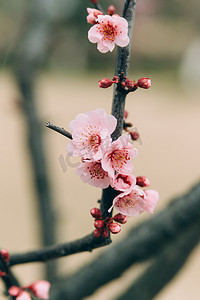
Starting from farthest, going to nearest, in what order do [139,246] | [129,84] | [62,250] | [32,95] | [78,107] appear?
[78,107], [32,95], [139,246], [62,250], [129,84]

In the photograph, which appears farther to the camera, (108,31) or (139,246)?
(139,246)

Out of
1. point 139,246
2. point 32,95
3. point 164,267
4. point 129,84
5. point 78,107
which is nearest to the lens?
point 129,84

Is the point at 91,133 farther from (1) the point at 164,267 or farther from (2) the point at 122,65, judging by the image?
(1) the point at 164,267

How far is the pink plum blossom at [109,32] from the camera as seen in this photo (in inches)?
18.9

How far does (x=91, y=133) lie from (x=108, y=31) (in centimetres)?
15

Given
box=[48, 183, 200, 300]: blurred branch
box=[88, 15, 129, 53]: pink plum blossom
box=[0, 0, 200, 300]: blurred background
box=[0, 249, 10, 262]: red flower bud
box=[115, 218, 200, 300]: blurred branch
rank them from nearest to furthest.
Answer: box=[88, 15, 129, 53]: pink plum blossom
box=[0, 249, 10, 262]: red flower bud
box=[48, 183, 200, 300]: blurred branch
box=[115, 218, 200, 300]: blurred branch
box=[0, 0, 200, 300]: blurred background

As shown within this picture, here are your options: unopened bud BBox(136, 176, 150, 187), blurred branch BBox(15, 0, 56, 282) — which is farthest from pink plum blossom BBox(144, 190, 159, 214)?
blurred branch BBox(15, 0, 56, 282)

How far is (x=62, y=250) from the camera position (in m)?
0.61

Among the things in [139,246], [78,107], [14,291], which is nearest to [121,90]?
[14,291]

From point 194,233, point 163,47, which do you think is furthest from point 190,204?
point 163,47

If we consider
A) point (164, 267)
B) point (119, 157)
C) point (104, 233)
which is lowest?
point (164, 267)

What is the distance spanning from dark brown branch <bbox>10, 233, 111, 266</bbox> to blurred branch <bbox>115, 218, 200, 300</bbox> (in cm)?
A: 50

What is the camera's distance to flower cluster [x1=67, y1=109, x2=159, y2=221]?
1.60 ft

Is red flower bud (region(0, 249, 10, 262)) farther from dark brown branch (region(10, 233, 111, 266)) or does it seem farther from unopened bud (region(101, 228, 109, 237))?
unopened bud (region(101, 228, 109, 237))
